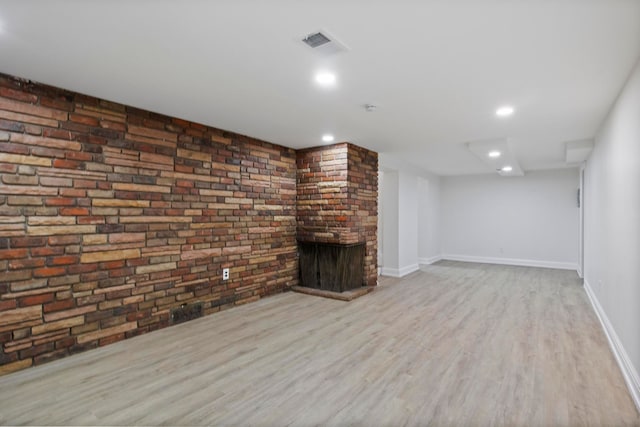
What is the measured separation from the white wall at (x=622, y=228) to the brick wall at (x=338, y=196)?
9.37 ft

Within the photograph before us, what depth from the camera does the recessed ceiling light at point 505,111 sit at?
3.14 meters

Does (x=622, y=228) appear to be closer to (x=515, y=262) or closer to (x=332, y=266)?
(x=332, y=266)

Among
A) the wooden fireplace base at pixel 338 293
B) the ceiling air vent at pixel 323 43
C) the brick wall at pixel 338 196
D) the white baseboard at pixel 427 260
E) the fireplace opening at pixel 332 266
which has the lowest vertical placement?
the wooden fireplace base at pixel 338 293

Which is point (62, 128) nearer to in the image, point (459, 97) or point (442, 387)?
point (459, 97)

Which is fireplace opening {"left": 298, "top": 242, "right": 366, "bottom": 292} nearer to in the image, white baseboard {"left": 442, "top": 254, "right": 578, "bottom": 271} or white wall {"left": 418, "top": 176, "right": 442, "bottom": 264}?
white wall {"left": 418, "top": 176, "right": 442, "bottom": 264}

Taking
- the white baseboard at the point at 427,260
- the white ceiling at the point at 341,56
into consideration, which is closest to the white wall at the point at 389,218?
the white baseboard at the point at 427,260

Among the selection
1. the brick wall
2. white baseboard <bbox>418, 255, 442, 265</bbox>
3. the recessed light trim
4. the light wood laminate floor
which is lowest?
the light wood laminate floor

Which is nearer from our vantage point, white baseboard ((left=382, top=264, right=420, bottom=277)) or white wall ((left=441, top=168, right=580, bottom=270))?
white baseboard ((left=382, top=264, right=420, bottom=277))

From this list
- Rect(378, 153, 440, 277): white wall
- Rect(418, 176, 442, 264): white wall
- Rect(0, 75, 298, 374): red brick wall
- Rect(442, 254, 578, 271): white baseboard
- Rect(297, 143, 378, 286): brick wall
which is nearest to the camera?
Rect(0, 75, 298, 374): red brick wall

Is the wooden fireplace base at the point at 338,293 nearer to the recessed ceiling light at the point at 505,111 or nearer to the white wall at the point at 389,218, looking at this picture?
the white wall at the point at 389,218

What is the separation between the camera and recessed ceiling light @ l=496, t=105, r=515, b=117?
10.3ft

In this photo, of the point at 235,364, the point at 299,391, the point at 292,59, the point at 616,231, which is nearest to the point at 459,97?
the point at 292,59

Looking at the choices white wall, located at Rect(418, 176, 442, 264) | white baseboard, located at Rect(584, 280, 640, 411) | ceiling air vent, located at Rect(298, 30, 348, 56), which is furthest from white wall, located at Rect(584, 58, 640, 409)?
white wall, located at Rect(418, 176, 442, 264)

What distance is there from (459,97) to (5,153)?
12.1 feet
